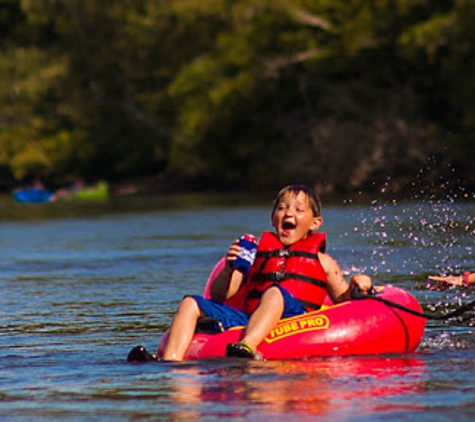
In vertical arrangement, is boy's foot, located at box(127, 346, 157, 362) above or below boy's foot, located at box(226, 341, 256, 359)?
above

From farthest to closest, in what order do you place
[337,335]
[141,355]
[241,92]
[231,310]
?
[241,92], [231,310], [337,335], [141,355]

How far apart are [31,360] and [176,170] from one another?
35.4 metres

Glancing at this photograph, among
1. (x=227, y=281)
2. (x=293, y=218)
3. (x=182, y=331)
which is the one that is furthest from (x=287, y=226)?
(x=182, y=331)

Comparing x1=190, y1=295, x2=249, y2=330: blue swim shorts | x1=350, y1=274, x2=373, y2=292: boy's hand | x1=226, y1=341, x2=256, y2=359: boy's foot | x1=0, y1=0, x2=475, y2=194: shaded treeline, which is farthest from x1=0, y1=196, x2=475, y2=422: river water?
x1=0, y1=0, x2=475, y2=194: shaded treeline

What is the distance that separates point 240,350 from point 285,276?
75cm

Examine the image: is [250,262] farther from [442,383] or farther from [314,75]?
[314,75]

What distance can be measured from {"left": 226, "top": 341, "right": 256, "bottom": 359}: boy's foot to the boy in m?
0.27

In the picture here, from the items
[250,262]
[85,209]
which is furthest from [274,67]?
[250,262]

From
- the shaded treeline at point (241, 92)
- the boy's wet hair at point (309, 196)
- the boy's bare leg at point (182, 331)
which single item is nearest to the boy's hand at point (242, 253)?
the boy's wet hair at point (309, 196)

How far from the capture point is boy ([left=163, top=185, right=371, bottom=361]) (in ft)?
25.5

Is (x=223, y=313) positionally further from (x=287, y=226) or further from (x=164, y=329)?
(x=164, y=329)

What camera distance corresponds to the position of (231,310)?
26.0ft

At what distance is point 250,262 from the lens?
814cm

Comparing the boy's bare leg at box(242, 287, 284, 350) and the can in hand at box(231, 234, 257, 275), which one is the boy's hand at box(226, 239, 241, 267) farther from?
the boy's bare leg at box(242, 287, 284, 350)
